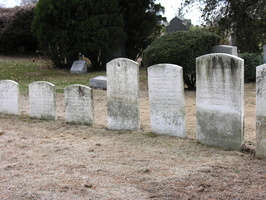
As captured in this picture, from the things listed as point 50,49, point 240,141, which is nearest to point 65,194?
point 240,141

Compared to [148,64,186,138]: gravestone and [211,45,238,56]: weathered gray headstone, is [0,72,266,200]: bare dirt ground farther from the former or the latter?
[211,45,238,56]: weathered gray headstone

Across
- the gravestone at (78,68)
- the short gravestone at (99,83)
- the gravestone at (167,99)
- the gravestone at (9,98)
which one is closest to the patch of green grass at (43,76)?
the gravestone at (78,68)

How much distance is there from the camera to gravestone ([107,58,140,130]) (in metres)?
6.17

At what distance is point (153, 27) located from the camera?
1773cm

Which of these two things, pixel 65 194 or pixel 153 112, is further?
pixel 153 112

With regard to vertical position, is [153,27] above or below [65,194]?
above

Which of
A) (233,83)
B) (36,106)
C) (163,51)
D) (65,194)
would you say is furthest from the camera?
(163,51)

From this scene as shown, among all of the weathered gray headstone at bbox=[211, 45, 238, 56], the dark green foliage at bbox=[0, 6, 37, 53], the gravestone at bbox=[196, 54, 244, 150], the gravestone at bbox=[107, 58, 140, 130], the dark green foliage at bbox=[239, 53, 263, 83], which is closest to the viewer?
the gravestone at bbox=[196, 54, 244, 150]

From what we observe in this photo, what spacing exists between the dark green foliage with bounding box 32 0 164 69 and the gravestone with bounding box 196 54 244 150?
36.0 feet

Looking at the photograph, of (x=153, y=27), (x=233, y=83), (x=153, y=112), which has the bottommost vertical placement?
(x=153, y=112)

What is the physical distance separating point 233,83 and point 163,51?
5461 millimetres

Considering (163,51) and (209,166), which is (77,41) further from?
(209,166)

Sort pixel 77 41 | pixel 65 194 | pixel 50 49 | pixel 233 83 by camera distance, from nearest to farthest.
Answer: pixel 65 194
pixel 233 83
pixel 77 41
pixel 50 49

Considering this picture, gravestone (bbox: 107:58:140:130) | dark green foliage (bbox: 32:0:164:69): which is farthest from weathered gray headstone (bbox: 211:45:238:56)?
dark green foliage (bbox: 32:0:164:69)
